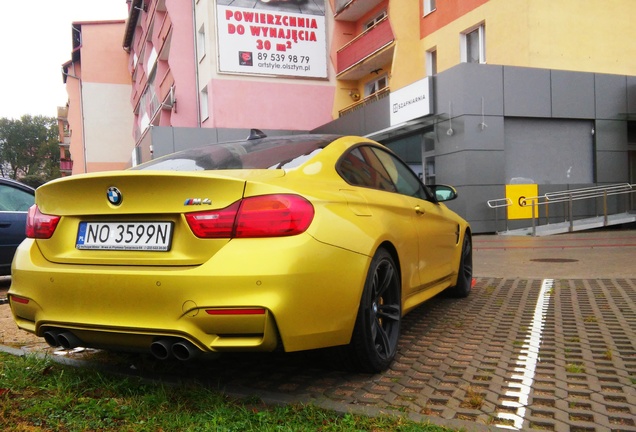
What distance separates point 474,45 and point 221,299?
1790 cm

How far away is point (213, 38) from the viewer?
2405 cm

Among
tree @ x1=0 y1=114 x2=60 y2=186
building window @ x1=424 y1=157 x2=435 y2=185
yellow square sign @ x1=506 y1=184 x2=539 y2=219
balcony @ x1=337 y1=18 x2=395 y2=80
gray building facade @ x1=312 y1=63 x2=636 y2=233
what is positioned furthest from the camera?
tree @ x1=0 y1=114 x2=60 y2=186

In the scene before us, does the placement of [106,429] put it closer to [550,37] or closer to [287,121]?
[550,37]

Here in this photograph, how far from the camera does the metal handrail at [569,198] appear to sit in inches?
624

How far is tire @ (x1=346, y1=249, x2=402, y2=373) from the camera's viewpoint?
3002 mm

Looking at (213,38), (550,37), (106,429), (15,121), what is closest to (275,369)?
(106,429)

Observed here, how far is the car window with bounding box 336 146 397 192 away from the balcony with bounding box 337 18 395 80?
17854 mm

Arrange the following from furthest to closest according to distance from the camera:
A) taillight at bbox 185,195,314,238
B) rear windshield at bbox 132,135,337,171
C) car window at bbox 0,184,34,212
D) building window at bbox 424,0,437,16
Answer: building window at bbox 424,0,437,16 → car window at bbox 0,184,34,212 → rear windshield at bbox 132,135,337,171 → taillight at bbox 185,195,314,238

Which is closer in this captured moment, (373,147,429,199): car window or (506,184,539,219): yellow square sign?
(373,147,429,199): car window

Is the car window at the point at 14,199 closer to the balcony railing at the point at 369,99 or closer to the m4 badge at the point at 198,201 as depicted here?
the m4 badge at the point at 198,201

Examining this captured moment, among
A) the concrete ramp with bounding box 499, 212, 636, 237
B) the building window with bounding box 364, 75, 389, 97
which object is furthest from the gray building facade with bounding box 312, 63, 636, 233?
the building window with bounding box 364, 75, 389, 97

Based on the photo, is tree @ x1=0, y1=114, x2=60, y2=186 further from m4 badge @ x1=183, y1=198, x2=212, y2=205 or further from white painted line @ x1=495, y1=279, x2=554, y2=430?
m4 badge @ x1=183, y1=198, x2=212, y2=205

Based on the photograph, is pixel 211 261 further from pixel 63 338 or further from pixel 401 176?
pixel 401 176

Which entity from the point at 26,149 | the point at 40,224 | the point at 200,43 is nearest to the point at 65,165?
the point at 26,149
